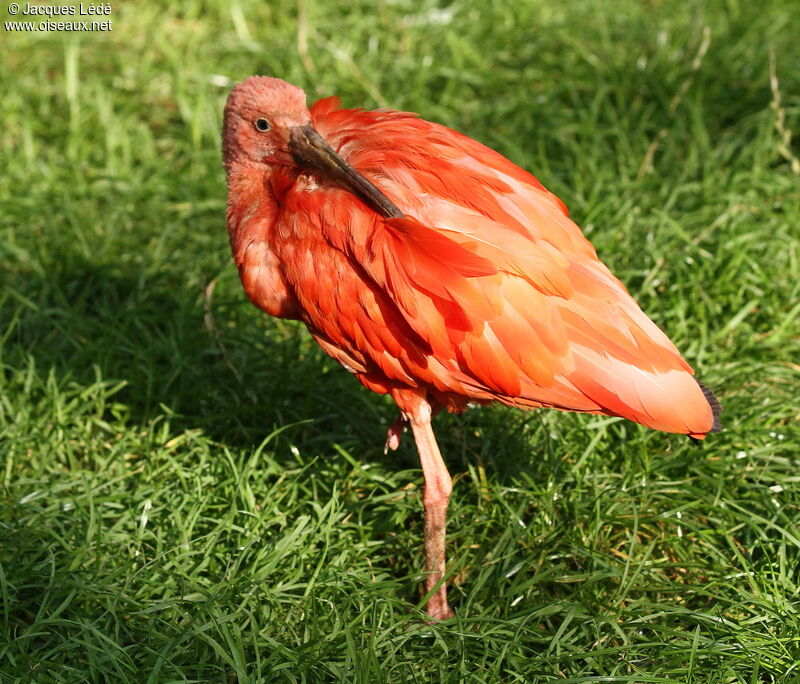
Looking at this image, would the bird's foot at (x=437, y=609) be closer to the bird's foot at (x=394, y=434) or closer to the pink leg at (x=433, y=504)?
the pink leg at (x=433, y=504)

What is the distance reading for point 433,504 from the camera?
3.67 m

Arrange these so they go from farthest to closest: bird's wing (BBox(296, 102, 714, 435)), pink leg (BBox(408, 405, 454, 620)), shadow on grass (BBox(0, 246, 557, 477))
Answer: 1. shadow on grass (BBox(0, 246, 557, 477))
2. pink leg (BBox(408, 405, 454, 620))
3. bird's wing (BBox(296, 102, 714, 435))

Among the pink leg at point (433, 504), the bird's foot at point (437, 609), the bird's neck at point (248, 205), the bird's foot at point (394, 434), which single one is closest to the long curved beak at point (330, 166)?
the bird's neck at point (248, 205)

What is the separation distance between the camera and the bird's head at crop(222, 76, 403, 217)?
3.56 metres

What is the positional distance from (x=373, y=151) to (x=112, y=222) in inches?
94.8

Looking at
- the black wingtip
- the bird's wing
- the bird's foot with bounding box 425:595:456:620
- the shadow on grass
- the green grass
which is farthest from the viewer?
the shadow on grass

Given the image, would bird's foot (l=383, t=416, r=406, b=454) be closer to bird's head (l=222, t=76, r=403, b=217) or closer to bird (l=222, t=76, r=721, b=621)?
bird (l=222, t=76, r=721, b=621)

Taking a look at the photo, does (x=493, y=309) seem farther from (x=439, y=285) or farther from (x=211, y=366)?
(x=211, y=366)

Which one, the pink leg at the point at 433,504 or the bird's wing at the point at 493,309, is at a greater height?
the bird's wing at the point at 493,309

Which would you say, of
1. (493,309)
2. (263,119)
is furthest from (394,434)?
(263,119)

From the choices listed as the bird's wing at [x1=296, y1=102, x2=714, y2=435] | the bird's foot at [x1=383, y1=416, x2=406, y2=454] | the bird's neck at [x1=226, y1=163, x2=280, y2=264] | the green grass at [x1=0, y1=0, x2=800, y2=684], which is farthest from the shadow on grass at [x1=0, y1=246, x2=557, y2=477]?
the bird's wing at [x1=296, y1=102, x2=714, y2=435]

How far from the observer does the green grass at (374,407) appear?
138 inches

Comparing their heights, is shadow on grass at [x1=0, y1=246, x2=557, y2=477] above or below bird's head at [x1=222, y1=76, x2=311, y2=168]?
below

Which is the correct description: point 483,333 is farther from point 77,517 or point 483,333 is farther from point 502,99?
point 502,99
